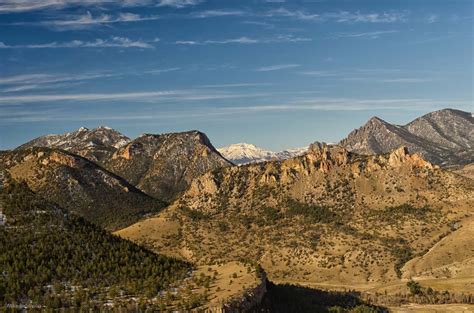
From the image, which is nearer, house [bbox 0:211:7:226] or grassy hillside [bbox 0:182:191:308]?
grassy hillside [bbox 0:182:191:308]

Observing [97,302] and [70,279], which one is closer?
[97,302]

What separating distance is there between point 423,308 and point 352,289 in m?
29.1

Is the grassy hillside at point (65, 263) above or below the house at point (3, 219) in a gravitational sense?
below

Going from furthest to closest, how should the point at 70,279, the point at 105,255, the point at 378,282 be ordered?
the point at 378,282 < the point at 105,255 < the point at 70,279

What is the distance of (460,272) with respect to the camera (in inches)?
6029

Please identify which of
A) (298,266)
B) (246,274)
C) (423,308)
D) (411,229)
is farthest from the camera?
(411,229)

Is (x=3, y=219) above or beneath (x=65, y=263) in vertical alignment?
above

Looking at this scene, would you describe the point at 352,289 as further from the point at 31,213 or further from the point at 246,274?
the point at 31,213

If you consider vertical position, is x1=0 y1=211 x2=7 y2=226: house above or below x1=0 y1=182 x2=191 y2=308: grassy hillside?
above

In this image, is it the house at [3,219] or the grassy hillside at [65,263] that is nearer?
the grassy hillside at [65,263]

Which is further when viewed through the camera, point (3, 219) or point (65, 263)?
point (3, 219)

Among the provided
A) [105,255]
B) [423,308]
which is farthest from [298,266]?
[105,255]

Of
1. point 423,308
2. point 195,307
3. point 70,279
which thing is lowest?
point 423,308

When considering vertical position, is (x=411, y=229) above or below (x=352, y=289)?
above
